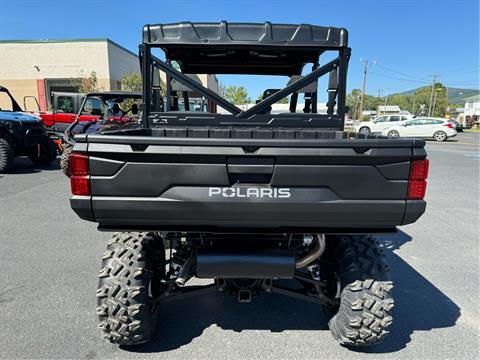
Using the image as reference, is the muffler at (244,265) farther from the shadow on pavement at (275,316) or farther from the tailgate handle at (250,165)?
the shadow on pavement at (275,316)

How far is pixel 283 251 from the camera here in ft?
7.18

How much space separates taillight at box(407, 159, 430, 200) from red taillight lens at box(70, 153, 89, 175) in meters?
1.86

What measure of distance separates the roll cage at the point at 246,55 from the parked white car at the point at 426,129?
68.8 ft

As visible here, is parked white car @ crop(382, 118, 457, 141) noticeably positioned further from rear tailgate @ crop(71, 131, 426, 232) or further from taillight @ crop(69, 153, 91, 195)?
taillight @ crop(69, 153, 91, 195)

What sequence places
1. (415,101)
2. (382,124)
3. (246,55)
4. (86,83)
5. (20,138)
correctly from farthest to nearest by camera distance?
(415,101) < (382,124) < (86,83) < (20,138) < (246,55)

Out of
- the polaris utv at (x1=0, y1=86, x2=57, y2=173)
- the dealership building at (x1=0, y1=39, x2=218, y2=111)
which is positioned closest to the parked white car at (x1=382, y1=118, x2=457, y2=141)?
the polaris utv at (x1=0, y1=86, x2=57, y2=173)

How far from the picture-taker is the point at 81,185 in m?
1.89

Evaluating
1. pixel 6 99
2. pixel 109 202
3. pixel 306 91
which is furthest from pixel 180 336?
pixel 6 99

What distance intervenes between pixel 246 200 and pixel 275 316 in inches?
54.7

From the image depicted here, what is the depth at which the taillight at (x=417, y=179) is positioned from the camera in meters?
1.92

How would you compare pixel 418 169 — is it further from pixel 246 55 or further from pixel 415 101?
pixel 415 101

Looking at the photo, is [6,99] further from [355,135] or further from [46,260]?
[355,135]

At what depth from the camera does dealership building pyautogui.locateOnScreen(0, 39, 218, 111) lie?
2470cm

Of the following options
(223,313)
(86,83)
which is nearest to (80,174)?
(223,313)
